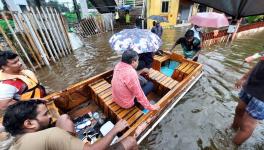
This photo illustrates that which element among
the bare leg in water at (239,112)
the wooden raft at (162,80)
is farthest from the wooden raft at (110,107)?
the bare leg in water at (239,112)

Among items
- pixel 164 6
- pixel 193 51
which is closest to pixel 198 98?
pixel 193 51

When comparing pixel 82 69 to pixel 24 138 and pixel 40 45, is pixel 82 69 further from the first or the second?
pixel 24 138

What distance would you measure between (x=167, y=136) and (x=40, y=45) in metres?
5.61

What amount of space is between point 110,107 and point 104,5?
1538 centimetres

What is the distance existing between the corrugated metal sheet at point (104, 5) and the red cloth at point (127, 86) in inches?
572

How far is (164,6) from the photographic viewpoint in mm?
13875

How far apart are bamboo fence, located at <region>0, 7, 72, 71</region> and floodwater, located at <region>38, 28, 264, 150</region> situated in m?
0.49

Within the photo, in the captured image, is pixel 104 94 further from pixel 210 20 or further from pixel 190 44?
pixel 210 20

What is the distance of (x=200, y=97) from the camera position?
4.68 meters

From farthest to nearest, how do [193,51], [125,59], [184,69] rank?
[193,51] → [184,69] → [125,59]

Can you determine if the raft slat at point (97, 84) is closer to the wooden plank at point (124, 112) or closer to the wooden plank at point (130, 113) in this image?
the wooden plank at point (124, 112)

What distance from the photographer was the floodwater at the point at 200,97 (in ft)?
10.9

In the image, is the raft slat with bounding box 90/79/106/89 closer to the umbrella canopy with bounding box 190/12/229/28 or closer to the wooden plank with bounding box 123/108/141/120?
the wooden plank with bounding box 123/108/141/120

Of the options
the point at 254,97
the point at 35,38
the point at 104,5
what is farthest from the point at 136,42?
the point at 104,5
